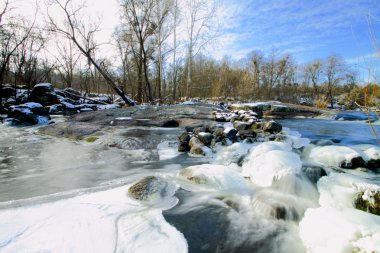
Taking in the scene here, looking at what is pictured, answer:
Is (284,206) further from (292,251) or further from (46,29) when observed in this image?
(46,29)

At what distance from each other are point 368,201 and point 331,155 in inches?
60.5

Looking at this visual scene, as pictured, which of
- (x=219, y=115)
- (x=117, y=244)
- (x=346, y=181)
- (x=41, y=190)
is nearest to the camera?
(x=117, y=244)

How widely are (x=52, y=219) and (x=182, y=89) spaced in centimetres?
2057

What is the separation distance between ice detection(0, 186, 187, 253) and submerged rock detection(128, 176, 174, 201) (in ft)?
0.32

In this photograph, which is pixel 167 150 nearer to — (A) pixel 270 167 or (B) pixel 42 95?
(A) pixel 270 167

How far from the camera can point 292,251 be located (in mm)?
1742

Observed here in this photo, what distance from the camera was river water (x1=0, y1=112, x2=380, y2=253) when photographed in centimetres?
171

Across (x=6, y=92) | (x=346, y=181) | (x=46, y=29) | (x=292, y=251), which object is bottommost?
(x=292, y=251)

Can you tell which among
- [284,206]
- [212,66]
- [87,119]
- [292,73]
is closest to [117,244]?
[284,206]

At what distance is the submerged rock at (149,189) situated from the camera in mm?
2432

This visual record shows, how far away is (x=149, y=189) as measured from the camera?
250 centimetres

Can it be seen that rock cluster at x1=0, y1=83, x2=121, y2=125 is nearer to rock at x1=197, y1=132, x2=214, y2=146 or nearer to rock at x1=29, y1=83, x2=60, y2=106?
rock at x1=29, y1=83, x2=60, y2=106

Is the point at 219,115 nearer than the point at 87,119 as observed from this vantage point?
Yes

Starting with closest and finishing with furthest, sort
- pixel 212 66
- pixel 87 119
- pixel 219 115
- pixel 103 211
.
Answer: pixel 103 211 → pixel 219 115 → pixel 87 119 → pixel 212 66
